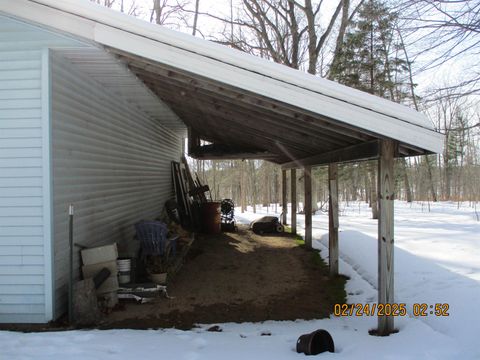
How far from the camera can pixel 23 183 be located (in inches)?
156

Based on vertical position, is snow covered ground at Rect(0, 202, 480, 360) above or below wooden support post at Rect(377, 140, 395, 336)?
below

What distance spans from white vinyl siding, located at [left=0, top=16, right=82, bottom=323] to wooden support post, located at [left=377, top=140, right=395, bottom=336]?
136 inches

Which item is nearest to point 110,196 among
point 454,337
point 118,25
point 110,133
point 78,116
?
point 110,133

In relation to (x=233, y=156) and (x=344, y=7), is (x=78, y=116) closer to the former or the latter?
(x=233, y=156)

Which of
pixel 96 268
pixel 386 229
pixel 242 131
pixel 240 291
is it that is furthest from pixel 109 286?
pixel 242 131

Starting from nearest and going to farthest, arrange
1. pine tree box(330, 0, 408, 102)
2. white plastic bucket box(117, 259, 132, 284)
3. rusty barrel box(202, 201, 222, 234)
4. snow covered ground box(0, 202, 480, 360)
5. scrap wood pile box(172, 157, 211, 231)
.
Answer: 1. snow covered ground box(0, 202, 480, 360)
2. white plastic bucket box(117, 259, 132, 284)
3. scrap wood pile box(172, 157, 211, 231)
4. rusty barrel box(202, 201, 222, 234)
5. pine tree box(330, 0, 408, 102)

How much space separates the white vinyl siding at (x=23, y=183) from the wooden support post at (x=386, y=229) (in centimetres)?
345

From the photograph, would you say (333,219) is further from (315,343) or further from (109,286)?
(109,286)

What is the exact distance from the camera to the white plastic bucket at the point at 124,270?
495 centimetres

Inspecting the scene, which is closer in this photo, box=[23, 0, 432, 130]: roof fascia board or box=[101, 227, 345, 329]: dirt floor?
box=[23, 0, 432, 130]: roof fascia board

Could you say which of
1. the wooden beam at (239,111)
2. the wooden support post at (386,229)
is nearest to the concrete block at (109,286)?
the wooden beam at (239,111)

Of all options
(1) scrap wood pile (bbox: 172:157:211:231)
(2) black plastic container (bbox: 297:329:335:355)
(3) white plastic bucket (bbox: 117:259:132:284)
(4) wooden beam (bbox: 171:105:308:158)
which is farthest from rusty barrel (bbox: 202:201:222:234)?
(2) black plastic container (bbox: 297:329:335:355)

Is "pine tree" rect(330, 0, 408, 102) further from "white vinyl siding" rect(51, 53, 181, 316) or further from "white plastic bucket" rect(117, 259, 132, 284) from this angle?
"white plastic bucket" rect(117, 259, 132, 284)

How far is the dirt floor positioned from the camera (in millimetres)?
4340
